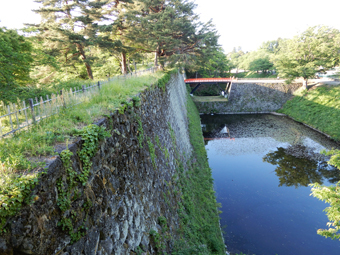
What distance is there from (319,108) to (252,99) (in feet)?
36.2

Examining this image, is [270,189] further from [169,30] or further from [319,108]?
[319,108]

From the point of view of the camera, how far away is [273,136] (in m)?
26.2

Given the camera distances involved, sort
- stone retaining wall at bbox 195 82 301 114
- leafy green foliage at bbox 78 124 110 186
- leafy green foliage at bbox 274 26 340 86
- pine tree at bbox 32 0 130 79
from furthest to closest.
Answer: stone retaining wall at bbox 195 82 301 114 < leafy green foliage at bbox 274 26 340 86 < pine tree at bbox 32 0 130 79 < leafy green foliage at bbox 78 124 110 186

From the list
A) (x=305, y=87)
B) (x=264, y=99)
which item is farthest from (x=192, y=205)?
(x=305, y=87)

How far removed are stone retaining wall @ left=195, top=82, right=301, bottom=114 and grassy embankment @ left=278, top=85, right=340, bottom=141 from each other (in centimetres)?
194

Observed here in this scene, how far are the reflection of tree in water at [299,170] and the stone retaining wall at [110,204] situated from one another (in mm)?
13452

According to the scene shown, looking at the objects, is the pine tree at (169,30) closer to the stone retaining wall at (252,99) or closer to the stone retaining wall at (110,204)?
the stone retaining wall at (110,204)

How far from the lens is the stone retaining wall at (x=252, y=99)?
36844mm

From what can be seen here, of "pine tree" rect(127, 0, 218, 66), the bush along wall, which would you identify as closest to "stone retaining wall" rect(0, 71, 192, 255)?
the bush along wall

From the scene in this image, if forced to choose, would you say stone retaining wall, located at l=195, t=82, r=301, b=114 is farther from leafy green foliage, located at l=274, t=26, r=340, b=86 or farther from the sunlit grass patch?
the sunlit grass patch

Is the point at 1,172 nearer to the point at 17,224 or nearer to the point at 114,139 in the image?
the point at 17,224

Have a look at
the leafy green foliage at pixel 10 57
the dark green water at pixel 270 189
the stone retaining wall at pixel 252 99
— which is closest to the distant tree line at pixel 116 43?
the leafy green foliage at pixel 10 57

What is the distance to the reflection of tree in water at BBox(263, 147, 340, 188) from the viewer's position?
1658 cm

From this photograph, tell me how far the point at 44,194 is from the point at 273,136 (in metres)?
28.5
